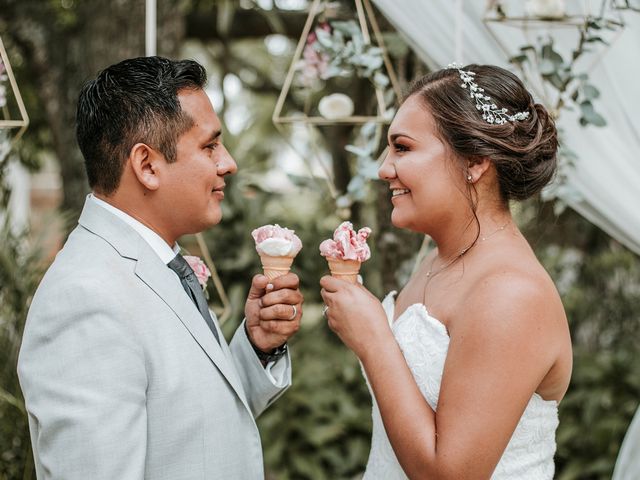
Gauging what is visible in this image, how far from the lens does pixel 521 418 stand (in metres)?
2.08

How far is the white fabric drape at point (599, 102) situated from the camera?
292 centimetres

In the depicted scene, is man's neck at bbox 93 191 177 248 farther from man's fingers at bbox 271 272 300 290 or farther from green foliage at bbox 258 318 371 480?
green foliage at bbox 258 318 371 480

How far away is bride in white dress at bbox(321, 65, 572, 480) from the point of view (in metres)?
1.84

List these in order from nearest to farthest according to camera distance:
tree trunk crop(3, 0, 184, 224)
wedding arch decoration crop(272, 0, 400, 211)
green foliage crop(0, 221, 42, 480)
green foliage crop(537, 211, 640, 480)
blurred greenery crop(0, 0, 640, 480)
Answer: wedding arch decoration crop(272, 0, 400, 211), green foliage crop(0, 221, 42, 480), blurred greenery crop(0, 0, 640, 480), tree trunk crop(3, 0, 184, 224), green foliage crop(537, 211, 640, 480)

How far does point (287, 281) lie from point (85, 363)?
0.67 metres

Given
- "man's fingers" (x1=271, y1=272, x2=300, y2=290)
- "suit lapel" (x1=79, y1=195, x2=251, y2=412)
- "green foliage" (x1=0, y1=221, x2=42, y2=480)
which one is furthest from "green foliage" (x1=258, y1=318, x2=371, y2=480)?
"suit lapel" (x1=79, y1=195, x2=251, y2=412)

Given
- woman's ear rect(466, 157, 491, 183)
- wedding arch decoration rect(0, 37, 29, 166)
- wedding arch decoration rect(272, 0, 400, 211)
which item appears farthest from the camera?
wedding arch decoration rect(272, 0, 400, 211)

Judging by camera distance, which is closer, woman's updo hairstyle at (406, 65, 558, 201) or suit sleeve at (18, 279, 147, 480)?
suit sleeve at (18, 279, 147, 480)

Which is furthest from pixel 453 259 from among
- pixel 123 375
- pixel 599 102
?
pixel 599 102

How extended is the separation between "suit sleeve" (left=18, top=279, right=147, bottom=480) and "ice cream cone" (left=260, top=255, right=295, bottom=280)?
57 cm

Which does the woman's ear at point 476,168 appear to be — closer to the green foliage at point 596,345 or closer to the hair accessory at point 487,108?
the hair accessory at point 487,108

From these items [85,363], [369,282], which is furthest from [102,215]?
[369,282]

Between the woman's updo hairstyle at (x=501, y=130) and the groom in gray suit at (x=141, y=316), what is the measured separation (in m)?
0.64

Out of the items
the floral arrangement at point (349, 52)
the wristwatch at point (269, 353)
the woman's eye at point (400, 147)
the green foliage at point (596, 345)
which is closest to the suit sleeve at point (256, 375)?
the wristwatch at point (269, 353)
